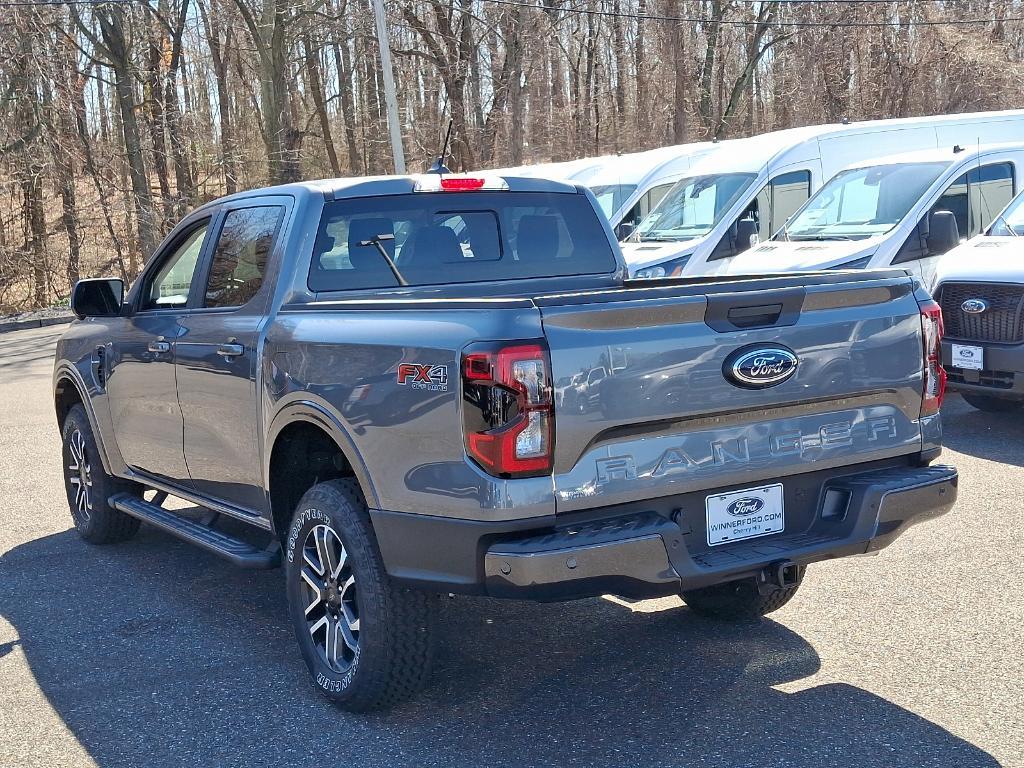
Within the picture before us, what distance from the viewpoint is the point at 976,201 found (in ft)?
36.6

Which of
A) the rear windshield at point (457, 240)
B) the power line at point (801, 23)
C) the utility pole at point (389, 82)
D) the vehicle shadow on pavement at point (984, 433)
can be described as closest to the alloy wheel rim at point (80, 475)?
the rear windshield at point (457, 240)

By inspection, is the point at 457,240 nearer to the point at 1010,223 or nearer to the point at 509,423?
the point at 509,423

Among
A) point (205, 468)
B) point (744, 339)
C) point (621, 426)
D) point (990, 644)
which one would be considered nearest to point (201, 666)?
point (205, 468)

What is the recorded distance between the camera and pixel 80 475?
276 inches

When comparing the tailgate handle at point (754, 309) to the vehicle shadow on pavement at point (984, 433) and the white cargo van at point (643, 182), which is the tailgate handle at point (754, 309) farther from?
the white cargo van at point (643, 182)

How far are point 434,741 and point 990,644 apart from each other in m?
2.21

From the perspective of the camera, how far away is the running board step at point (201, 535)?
16.1 feet

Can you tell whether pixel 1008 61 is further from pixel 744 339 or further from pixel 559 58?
pixel 744 339

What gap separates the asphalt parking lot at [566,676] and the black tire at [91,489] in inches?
14.5

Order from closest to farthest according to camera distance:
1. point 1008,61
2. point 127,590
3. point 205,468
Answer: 1. point 205,468
2. point 127,590
3. point 1008,61

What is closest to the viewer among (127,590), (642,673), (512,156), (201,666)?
(642,673)

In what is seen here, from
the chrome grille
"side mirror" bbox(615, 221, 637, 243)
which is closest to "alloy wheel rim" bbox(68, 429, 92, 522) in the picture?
the chrome grille

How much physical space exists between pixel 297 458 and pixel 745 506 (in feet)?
6.18

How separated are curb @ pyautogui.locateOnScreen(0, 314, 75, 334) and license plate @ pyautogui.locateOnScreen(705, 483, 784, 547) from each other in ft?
71.3
